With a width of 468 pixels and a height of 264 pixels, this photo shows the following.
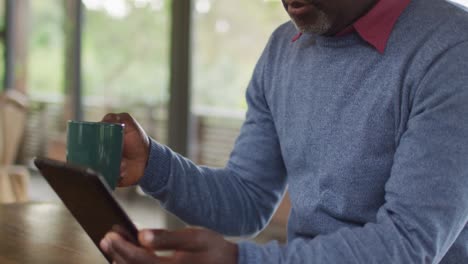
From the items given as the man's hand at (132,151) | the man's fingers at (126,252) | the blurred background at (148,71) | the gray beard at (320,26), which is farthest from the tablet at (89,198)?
the blurred background at (148,71)

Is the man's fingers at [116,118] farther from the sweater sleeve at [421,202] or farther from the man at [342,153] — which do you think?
→ the sweater sleeve at [421,202]

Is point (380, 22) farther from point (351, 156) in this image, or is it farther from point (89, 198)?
point (89, 198)

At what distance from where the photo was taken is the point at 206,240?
916 millimetres

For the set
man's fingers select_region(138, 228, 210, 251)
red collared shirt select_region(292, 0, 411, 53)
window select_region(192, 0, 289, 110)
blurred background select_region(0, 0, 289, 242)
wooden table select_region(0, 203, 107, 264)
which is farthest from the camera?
blurred background select_region(0, 0, 289, 242)

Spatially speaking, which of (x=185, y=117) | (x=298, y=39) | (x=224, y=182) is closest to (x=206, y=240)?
(x=224, y=182)

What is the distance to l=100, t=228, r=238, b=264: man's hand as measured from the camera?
897 mm

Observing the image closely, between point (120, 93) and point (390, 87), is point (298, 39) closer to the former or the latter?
point (390, 87)

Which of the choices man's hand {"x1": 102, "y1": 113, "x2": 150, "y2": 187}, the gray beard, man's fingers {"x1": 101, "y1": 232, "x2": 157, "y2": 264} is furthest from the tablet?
the gray beard

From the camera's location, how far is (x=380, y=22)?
1233 millimetres

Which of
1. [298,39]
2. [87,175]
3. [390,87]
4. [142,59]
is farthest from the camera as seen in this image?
[142,59]

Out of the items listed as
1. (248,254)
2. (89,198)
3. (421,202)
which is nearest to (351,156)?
(421,202)

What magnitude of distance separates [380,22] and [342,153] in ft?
0.75

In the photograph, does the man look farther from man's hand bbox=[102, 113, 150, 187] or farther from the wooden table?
the wooden table

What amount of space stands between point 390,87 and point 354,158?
13cm
